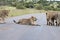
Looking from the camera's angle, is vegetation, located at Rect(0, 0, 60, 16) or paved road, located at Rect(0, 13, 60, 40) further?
vegetation, located at Rect(0, 0, 60, 16)

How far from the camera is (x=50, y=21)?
901 cm

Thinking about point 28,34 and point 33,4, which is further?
point 33,4

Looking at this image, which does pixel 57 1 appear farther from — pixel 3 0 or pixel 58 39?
pixel 58 39

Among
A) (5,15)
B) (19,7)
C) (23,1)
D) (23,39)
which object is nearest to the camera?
(23,39)

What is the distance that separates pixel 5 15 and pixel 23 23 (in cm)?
196

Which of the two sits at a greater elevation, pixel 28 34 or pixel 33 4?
pixel 28 34

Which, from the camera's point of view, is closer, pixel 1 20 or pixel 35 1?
pixel 1 20

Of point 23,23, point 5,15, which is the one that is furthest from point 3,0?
point 23,23

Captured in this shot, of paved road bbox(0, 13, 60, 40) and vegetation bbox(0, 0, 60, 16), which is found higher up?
paved road bbox(0, 13, 60, 40)

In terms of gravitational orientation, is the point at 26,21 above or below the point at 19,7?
above

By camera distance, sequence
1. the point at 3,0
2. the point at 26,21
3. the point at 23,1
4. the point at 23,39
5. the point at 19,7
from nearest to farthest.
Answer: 1. the point at 23,39
2. the point at 26,21
3. the point at 19,7
4. the point at 3,0
5. the point at 23,1

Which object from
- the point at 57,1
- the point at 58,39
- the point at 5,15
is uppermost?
the point at 58,39

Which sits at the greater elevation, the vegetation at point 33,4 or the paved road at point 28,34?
the paved road at point 28,34

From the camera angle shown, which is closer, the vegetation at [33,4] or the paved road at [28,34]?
the paved road at [28,34]
